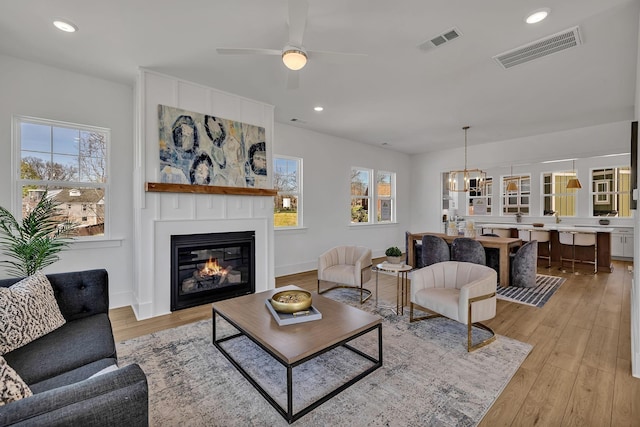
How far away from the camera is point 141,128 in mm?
3371

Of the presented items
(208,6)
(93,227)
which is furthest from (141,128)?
(208,6)

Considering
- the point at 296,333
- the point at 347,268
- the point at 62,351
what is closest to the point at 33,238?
the point at 62,351

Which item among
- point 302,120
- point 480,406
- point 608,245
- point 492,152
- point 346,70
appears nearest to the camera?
point 480,406

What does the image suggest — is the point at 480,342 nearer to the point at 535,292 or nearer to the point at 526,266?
the point at 535,292

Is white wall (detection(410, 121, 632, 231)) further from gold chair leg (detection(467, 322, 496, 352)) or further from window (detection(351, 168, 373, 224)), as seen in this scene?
gold chair leg (detection(467, 322, 496, 352))

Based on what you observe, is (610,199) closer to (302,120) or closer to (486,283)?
(486,283)

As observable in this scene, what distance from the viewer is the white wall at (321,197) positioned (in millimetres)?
5547

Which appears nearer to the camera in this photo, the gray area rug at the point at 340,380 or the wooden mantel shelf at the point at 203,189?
the gray area rug at the point at 340,380

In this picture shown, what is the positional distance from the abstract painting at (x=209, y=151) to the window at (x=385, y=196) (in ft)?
13.0

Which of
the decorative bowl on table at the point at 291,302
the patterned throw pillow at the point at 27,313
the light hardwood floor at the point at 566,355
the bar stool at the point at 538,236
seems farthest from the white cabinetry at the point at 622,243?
the patterned throw pillow at the point at 27,313

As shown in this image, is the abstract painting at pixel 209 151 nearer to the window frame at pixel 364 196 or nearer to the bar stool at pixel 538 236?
the window frame at pixel 364 196

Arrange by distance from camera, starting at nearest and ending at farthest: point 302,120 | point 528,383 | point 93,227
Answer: point 528,383, point 93,227, point 302,120

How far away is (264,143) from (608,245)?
6887mm

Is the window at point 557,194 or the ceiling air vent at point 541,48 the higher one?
the ceiling air vent at point 541,48
